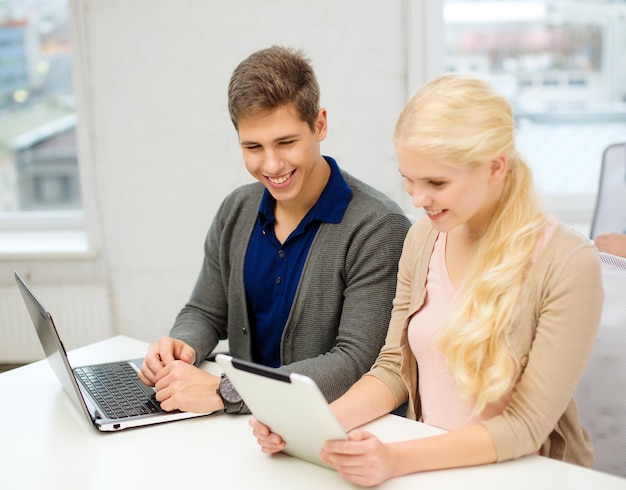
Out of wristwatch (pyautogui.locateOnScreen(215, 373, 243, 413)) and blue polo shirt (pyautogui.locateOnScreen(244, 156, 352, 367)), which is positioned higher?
blue polo shirt (pyautogui.locateOnScreen(244, 156, 352, 367))

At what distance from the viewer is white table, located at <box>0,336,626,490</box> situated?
114 cm

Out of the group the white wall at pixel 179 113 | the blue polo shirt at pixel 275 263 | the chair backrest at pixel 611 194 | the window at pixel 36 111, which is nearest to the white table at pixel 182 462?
the blue polo shirt at pixel 275 263

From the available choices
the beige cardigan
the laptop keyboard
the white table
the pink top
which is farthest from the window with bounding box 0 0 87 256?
the beige cardigan

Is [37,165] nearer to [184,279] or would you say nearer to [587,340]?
[184,279]

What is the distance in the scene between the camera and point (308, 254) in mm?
1690

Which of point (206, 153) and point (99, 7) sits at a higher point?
point (99, 7)

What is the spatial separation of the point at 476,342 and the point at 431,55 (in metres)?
1.91

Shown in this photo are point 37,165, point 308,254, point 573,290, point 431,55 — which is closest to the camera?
point 573,290

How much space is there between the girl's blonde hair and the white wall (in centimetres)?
170

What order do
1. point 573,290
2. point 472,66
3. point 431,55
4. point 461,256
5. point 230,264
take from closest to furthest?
Answer: 1. point 573,290
2. point 461,256
3. point 230,264
4. point 431,55
5. point 472,66

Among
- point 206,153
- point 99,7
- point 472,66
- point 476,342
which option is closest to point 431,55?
point 472,66

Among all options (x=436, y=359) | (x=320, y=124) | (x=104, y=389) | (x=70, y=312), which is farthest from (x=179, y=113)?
(x=436, y=359)

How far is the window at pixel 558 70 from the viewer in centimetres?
303

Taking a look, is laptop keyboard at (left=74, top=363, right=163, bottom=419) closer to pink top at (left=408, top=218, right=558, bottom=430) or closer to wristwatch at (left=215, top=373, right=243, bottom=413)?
wristwatch at (left=215, top=373, right=243, bottom=413)
